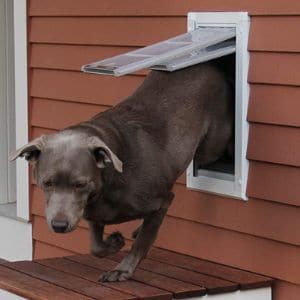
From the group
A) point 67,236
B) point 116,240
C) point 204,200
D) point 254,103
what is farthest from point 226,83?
point 67,236

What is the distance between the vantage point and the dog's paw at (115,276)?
17.4 ft

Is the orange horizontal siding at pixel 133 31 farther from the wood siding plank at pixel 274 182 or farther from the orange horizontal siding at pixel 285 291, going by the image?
the orange horizontal siding at pixel 285 291

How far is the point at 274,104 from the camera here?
17.7 ft

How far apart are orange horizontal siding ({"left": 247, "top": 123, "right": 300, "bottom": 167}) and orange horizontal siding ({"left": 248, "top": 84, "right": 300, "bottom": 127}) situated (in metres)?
0.04

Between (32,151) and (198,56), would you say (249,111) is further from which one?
→ (32,151)

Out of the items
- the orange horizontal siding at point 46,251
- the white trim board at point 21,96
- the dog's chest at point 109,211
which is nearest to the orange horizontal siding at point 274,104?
the dog's chest at point 109,211

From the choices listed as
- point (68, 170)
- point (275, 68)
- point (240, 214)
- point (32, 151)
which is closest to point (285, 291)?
point (240, 214)

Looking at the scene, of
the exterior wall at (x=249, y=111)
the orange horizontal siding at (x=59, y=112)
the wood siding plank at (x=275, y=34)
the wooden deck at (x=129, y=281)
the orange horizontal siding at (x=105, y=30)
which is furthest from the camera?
the orange horizontal siding at (x=59, y=112)

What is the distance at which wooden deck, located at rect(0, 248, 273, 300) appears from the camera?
511cm

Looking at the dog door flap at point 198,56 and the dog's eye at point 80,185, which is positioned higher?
the dog door flap at point 198,56

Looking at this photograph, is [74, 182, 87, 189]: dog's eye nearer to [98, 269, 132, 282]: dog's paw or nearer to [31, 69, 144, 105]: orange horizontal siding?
[98, 269, 132, 282]: dog's paw

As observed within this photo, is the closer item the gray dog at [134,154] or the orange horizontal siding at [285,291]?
the gray dog at [134,154]

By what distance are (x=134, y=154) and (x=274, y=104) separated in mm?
758

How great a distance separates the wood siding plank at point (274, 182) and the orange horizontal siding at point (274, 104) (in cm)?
23
